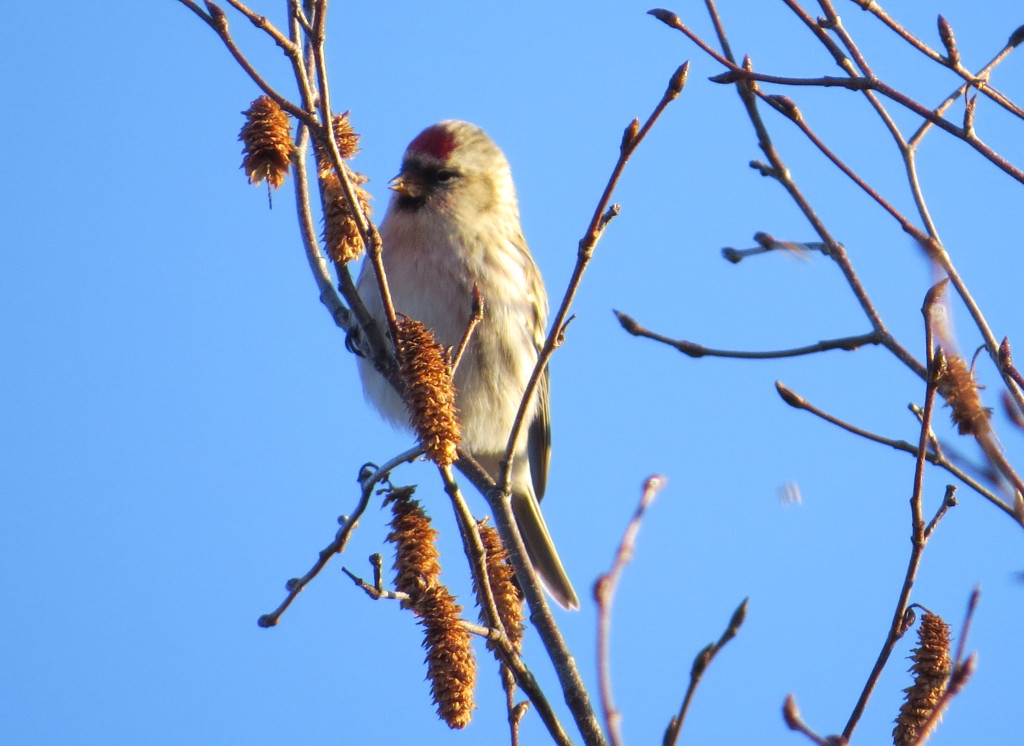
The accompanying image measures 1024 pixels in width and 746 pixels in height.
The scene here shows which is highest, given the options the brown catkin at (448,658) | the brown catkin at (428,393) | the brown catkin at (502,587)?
the brown catkin at (428,393)

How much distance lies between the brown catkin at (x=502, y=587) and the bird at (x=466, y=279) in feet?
4.50

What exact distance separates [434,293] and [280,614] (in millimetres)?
1839

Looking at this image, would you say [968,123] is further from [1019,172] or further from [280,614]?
[280,614]

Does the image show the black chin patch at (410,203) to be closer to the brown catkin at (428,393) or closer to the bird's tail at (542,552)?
the bird's tail at (542,552)

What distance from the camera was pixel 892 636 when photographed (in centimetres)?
185

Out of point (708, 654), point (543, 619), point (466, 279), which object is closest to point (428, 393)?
point (543, 619)

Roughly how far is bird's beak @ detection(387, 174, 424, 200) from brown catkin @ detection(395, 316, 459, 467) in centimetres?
186

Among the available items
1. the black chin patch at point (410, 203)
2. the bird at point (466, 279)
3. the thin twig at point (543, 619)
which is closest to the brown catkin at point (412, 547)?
the thin twig at point (543, 619)

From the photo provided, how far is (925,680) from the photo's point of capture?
2100 millimetres

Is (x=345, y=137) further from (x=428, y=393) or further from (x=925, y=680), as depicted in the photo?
(x=925, y=680)

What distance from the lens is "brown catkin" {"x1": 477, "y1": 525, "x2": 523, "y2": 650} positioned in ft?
8.11

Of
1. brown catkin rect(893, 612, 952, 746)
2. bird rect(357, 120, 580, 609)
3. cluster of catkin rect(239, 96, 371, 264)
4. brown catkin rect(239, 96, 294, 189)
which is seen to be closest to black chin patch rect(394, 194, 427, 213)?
bird rect(357, 120, 580, 609)

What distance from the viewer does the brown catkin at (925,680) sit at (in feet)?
6.84

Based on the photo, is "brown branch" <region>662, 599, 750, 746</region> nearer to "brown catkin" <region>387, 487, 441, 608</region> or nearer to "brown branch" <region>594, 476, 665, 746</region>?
"brown branch" <region>594, 476, 665, 746</region>
